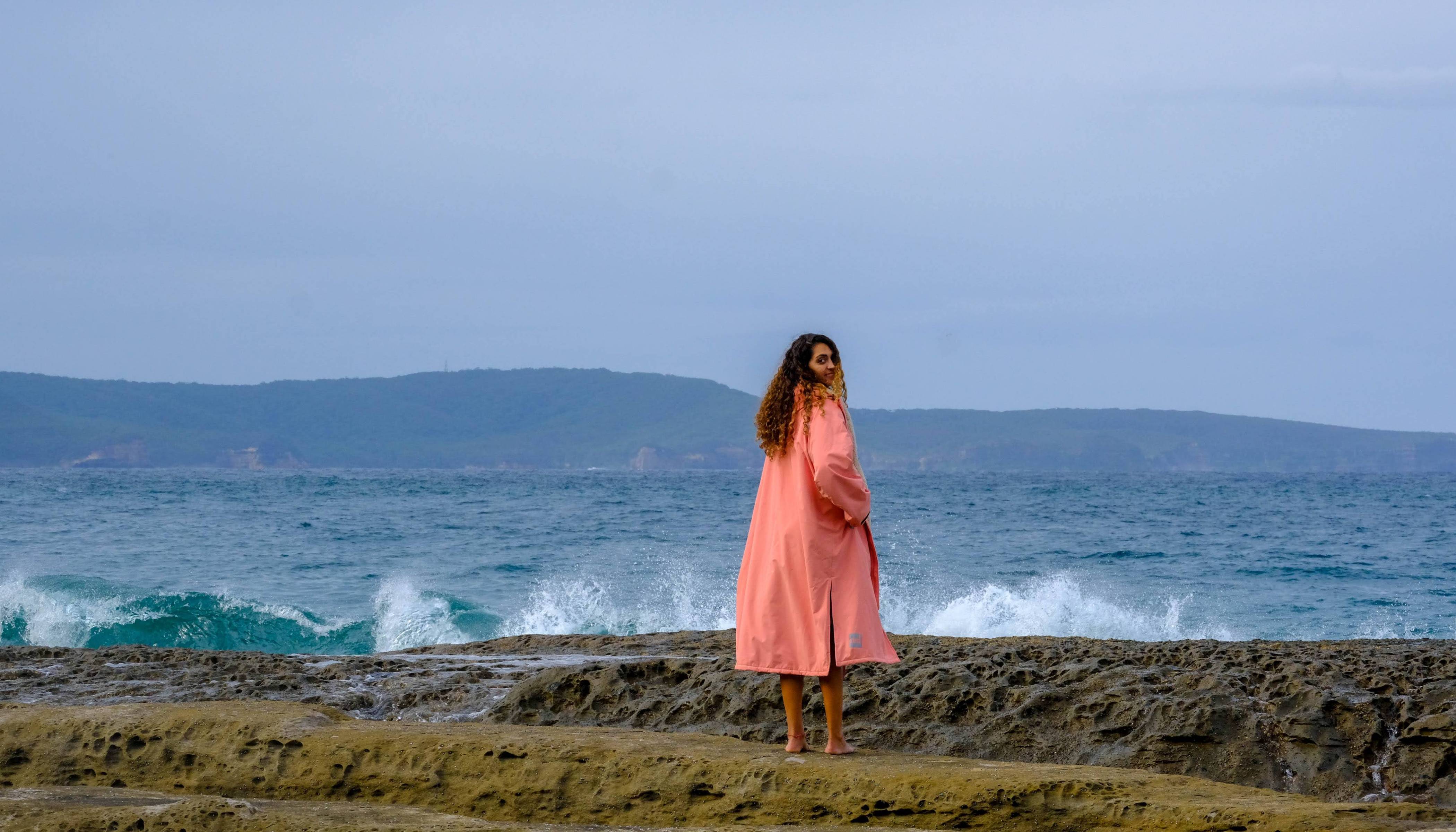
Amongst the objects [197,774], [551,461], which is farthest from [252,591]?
[551,461]

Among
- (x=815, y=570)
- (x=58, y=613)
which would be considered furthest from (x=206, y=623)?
(x=815, y=570)

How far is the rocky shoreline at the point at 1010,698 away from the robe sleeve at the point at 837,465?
1.40 metres

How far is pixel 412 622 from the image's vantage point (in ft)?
56.0

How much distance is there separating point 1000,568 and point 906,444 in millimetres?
90375

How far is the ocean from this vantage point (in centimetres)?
1666

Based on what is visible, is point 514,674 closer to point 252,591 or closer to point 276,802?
point 276,802

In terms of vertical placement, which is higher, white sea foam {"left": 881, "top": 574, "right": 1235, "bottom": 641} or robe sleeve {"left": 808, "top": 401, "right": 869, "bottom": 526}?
robe sleeve {"left": 808, "top": 401, "right": 869, "bottom": 526}

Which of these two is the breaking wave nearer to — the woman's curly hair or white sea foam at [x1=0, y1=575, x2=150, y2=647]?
white sea foam at [x1=0, y1=575, x2=150, y2=647]

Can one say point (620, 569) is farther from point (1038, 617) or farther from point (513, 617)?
point (1038, 617)

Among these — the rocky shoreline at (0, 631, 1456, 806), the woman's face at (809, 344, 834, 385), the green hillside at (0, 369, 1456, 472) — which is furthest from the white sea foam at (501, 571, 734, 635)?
the green hillside at (0, 369, 1456, 472)

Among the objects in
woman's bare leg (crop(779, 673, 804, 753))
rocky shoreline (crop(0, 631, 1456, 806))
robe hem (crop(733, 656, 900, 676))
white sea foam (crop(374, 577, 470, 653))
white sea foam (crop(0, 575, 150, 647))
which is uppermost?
robe hem (crop(733, 656, 900, 676))

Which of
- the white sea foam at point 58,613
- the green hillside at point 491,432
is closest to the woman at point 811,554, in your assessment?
the white sea foam at point 58,613

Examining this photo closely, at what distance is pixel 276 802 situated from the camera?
13.7ft

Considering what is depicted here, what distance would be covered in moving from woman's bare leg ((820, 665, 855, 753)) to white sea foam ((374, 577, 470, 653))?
11330 mm
